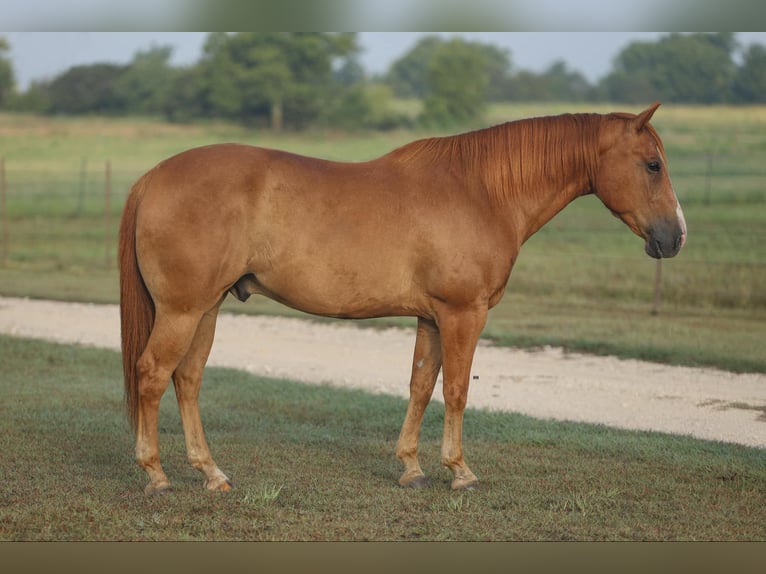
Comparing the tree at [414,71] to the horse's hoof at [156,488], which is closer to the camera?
the horse's hoof at [156,488]

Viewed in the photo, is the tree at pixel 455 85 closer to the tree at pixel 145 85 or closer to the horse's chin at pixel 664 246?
the tree at pixel 145 85

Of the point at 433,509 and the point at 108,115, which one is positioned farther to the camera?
the point at 108,115

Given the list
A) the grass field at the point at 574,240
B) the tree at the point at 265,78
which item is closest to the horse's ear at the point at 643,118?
the grass field at the point at 574,240

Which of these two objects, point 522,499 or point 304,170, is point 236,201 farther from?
point 522,499

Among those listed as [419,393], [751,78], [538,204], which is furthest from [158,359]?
[751,78]

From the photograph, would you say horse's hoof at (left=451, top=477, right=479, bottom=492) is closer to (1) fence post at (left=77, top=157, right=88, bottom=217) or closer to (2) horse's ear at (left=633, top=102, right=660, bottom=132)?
(2) horse's ear at (left=633, top=102, right=660, bottom=132)

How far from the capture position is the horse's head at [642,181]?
17.5 ft

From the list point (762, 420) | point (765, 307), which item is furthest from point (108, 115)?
point (762, 420)

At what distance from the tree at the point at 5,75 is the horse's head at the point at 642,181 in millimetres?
24075

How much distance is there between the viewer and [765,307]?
1278 cm

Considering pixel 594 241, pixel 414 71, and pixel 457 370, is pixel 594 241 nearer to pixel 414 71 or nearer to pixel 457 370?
pixel 457 370

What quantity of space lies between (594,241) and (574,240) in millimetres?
419

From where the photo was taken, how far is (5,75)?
26828 millimetres

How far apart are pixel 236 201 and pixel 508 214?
1.51 metres
